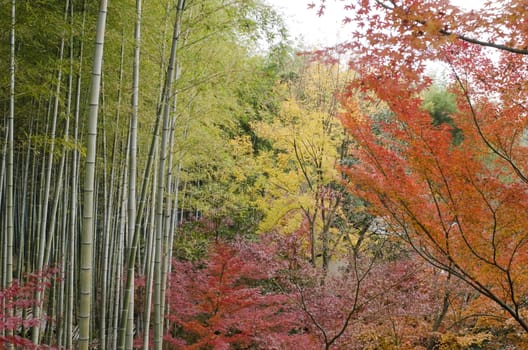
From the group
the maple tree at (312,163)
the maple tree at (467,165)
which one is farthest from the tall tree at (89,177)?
the maple tree at (312,163)

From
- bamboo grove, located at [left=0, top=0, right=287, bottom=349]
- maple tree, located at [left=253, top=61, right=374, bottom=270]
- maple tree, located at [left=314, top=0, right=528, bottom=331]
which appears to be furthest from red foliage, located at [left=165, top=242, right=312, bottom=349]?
maple tree, located at [left=314, top=0, right=528, bottom=331]

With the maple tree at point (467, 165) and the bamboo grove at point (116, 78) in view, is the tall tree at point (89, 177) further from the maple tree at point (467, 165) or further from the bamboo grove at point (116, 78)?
the maple tree at point (467, 165)

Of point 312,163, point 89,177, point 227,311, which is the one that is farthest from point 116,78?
point 312,163

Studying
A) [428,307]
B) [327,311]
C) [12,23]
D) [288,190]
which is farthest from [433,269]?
[12,23]

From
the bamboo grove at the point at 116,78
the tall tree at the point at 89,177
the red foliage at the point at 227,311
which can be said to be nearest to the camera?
the tall tree at the point at 89,177

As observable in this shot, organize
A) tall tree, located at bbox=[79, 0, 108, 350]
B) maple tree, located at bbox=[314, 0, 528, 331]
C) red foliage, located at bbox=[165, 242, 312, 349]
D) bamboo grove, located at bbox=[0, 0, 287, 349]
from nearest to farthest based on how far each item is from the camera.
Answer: tall tree, located at bbox=[79, 0, 108, 350] < maple tree, located at bbox=[314, 0, 528, 331] < bamboo grove, located at bbox=[0, 0, 287, 349] < red foliage, located at bbox=[165, 242, 312, 349]

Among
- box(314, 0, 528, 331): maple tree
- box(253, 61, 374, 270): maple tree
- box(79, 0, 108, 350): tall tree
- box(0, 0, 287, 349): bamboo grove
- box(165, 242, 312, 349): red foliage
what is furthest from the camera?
box(253, 61, 374, 270): maple tree

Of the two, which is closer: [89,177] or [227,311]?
[89,177]

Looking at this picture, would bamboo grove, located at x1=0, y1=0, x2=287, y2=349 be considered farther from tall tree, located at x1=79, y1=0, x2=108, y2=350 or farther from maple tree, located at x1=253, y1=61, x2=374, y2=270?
maple tree, located at x1=253, y1=61, x2=374, y2=270

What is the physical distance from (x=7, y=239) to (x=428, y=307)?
590 cm

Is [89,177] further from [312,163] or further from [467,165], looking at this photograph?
[312,163]

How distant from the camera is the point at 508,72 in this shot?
3.86 m

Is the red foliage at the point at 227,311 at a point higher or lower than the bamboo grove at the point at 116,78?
lower

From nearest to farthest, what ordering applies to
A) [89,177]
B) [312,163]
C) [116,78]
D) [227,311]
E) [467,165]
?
1. [89,177]
2. [467,165]
3. [116,78]
4. [227,311]
5. [312,163]
